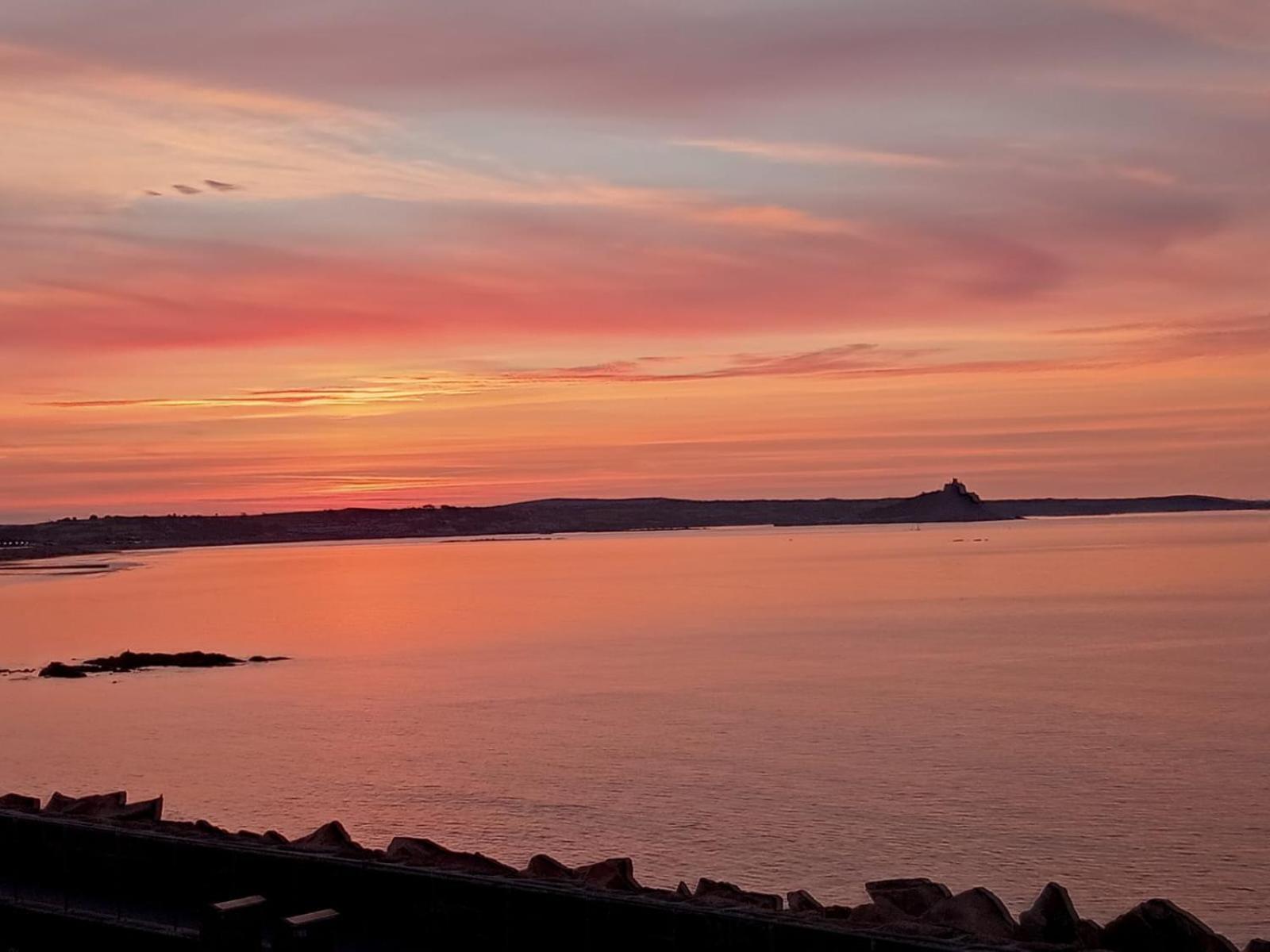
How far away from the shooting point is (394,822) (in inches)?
1041

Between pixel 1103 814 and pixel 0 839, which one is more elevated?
pixel 0 839

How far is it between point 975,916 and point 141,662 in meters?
49.8

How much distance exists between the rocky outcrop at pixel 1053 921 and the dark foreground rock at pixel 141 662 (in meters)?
46.6

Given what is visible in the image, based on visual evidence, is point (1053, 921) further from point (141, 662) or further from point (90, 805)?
point (141, 662)

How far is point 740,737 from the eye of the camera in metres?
35.6

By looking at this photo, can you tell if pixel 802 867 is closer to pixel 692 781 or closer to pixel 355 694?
pixel 692 781

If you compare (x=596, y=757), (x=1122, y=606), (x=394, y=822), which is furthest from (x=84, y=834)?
(x=1122, y=606)

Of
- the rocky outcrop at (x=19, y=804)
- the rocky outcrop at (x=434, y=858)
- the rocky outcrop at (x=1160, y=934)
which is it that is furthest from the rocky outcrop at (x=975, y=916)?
the rocky outcrop at (x=19, y=804)

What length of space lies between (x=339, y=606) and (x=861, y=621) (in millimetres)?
39990

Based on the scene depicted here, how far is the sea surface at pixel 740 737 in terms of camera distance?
2327 cm

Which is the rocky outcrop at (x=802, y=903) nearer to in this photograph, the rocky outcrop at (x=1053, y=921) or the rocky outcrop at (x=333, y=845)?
the rocky outcrop at (x=1053, y=921)

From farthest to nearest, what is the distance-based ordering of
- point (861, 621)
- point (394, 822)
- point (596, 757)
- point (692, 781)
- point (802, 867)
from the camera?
point (861, 621), point (596, 757), point (692, 781), point (394, 822), point (802, 867)

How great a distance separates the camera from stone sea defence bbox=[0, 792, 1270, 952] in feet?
32.5

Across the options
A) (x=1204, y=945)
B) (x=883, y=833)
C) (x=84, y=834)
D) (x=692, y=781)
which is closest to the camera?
(x=1204, y=945)
